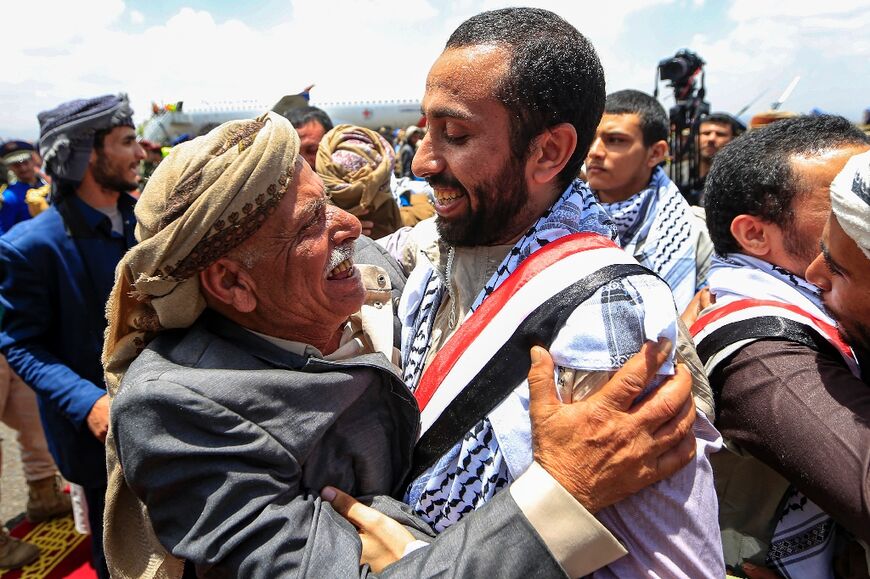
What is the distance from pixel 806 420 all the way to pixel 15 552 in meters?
4.49

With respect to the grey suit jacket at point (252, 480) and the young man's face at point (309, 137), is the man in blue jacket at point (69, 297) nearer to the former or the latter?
the young man's face at point (309, 137)

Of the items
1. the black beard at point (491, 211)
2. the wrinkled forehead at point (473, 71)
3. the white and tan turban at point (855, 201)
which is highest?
the wrinkled forehead at point (473, 71)

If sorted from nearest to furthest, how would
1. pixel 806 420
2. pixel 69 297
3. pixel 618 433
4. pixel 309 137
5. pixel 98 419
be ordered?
1. pixel 618 433
2. pixel 806 420
3. pixel 98 419
4. pixel 69 297
5. pixel 309 137

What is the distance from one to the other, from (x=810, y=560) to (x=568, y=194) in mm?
1170

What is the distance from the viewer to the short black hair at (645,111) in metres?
4.14

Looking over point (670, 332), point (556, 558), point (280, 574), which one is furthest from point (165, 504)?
point (670, 332)

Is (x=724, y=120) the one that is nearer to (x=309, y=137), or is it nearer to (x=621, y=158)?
(x=621, y=158)

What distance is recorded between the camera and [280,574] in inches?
44.4

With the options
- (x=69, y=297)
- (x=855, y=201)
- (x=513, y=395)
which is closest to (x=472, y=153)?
(x=513, y=395)

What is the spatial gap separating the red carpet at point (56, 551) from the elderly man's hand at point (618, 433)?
3.79m

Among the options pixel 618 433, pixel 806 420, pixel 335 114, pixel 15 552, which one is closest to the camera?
pixel 618 433

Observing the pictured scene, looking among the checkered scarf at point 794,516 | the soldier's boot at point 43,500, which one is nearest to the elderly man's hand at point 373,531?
the checkered scarf at point 794,516

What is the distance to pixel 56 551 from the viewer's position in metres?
3.95

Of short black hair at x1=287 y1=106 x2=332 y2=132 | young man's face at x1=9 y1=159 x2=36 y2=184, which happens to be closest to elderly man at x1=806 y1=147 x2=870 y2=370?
short black hair at x1=287 y1=106 x2=332 y2=132
